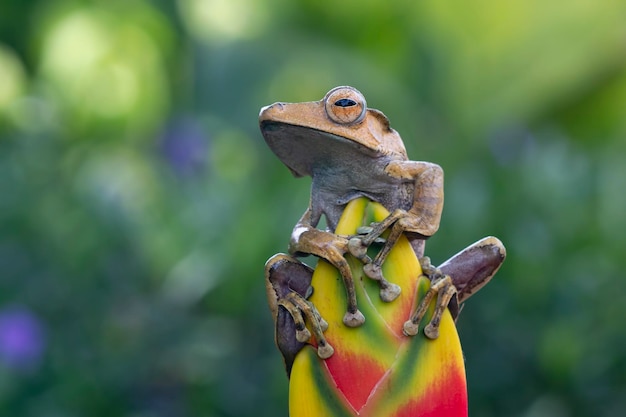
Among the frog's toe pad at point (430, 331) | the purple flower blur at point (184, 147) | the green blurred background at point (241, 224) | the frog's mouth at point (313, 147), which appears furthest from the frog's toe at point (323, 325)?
the purple flower blur at point (184, 147)

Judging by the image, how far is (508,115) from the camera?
6520mm

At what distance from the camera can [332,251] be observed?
3.60 ft

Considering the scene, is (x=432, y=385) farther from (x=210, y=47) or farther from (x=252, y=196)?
(x=210, y=47)

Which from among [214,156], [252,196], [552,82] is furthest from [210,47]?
[252,196]

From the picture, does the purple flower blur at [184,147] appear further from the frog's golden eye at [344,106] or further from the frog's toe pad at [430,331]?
the frog's toe pad at [430,331]

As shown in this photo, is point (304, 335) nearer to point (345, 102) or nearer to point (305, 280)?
point (305, 280)

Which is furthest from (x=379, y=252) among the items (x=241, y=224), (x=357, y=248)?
(x=241, y=224)

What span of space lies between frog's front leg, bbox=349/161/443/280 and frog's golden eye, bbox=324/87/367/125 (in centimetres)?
9

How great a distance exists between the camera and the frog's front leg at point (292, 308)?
3.49 feet

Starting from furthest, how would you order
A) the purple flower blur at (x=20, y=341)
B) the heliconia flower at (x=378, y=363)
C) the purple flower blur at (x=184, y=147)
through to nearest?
the purple flower blur at (x=184, y=147), the purple flower blur at (x=20, y=341), the heliconia flower at (x=378, y=363)

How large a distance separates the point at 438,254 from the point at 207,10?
15.0 ft

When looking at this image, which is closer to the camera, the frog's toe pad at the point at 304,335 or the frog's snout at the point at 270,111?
the frog's toe pad at the point at 304,335

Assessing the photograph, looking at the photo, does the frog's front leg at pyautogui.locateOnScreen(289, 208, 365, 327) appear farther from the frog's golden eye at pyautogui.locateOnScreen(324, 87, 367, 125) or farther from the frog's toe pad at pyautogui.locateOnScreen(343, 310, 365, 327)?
the frog's golden eye at pyautogui.locateOnScreen(324, 87, 367, 125)

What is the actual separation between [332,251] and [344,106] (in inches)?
7.8
